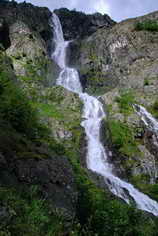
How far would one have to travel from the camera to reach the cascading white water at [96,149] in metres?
19.7

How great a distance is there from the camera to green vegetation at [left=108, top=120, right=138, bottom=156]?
25.9 metres

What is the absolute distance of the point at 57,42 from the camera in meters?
61.7

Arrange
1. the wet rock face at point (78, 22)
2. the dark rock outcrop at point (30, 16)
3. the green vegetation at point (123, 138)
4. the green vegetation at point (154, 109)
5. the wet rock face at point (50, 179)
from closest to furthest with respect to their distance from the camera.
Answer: the wet rock face at point (50, 179)
the green vegetation at point (123, 138)
the green vegetation at point (154, 109)
the dark rock outcrop at point (30, 16)
the wet rock face at point (78, 22)

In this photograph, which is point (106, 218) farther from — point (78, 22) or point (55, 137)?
point (78, 22)

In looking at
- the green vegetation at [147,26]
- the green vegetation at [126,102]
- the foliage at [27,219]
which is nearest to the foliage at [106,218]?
the foliage at [27,219]

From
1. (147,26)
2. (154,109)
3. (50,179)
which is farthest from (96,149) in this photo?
(147,26)

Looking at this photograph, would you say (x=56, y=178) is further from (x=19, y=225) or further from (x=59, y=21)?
(x=59, y=21)

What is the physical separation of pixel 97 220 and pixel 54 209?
1.32 metres

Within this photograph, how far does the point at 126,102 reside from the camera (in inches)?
1326

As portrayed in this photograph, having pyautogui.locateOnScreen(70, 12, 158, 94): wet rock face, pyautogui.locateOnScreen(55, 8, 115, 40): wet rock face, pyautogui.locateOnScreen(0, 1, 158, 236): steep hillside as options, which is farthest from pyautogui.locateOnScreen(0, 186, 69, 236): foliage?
pyautogui.locateOnScreen(55, 8, 115, 40): wet rock face

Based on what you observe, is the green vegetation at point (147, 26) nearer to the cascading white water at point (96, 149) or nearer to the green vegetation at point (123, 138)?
the cascading white water at point (96, 149)

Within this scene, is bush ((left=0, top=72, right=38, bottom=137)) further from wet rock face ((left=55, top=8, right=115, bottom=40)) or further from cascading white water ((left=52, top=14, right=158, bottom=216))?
wet rock face ((left=55, top=8, right=115, bottom=40))

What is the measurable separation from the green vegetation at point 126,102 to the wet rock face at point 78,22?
32.9 meters

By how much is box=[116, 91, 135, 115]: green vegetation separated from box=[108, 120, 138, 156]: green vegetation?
2.97m
